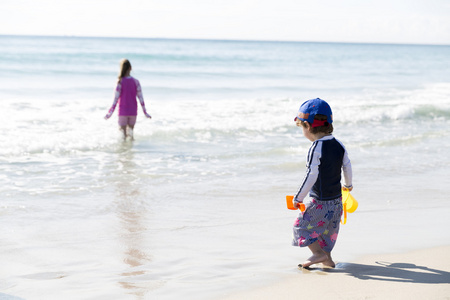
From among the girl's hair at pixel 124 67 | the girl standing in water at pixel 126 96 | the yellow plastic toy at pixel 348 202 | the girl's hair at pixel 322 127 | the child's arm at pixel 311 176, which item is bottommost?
the yellow plastic toy at pixel 348 202

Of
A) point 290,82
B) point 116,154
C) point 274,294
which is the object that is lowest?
point 274,294

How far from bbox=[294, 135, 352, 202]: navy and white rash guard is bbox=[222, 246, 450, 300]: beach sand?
1.78 feet

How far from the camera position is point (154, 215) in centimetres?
581

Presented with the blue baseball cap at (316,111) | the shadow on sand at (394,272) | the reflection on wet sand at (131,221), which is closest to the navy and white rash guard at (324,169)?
the blue baseball cap at (316,111)

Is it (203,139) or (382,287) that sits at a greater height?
(203,139)

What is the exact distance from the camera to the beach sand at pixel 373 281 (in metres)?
3.52

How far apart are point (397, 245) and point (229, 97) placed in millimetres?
15667

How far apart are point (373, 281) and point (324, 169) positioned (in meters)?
0.82

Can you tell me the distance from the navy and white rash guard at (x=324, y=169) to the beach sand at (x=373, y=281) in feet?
1.78

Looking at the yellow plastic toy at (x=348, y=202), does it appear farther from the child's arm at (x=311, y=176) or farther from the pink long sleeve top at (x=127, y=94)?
the pink long sleeve top at (x=127, y=94)

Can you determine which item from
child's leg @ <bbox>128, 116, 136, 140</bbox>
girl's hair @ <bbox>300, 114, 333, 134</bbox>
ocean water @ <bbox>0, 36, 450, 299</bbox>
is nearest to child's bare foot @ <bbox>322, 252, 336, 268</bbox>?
ocean water @ <bbox>0, 36, 450, 299</bbox>

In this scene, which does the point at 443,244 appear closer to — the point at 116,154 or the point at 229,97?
the point at 116,154

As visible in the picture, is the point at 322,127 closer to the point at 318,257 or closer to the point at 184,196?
the point at 318,257

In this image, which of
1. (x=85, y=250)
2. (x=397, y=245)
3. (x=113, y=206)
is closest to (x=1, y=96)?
(x=113, y=206)
